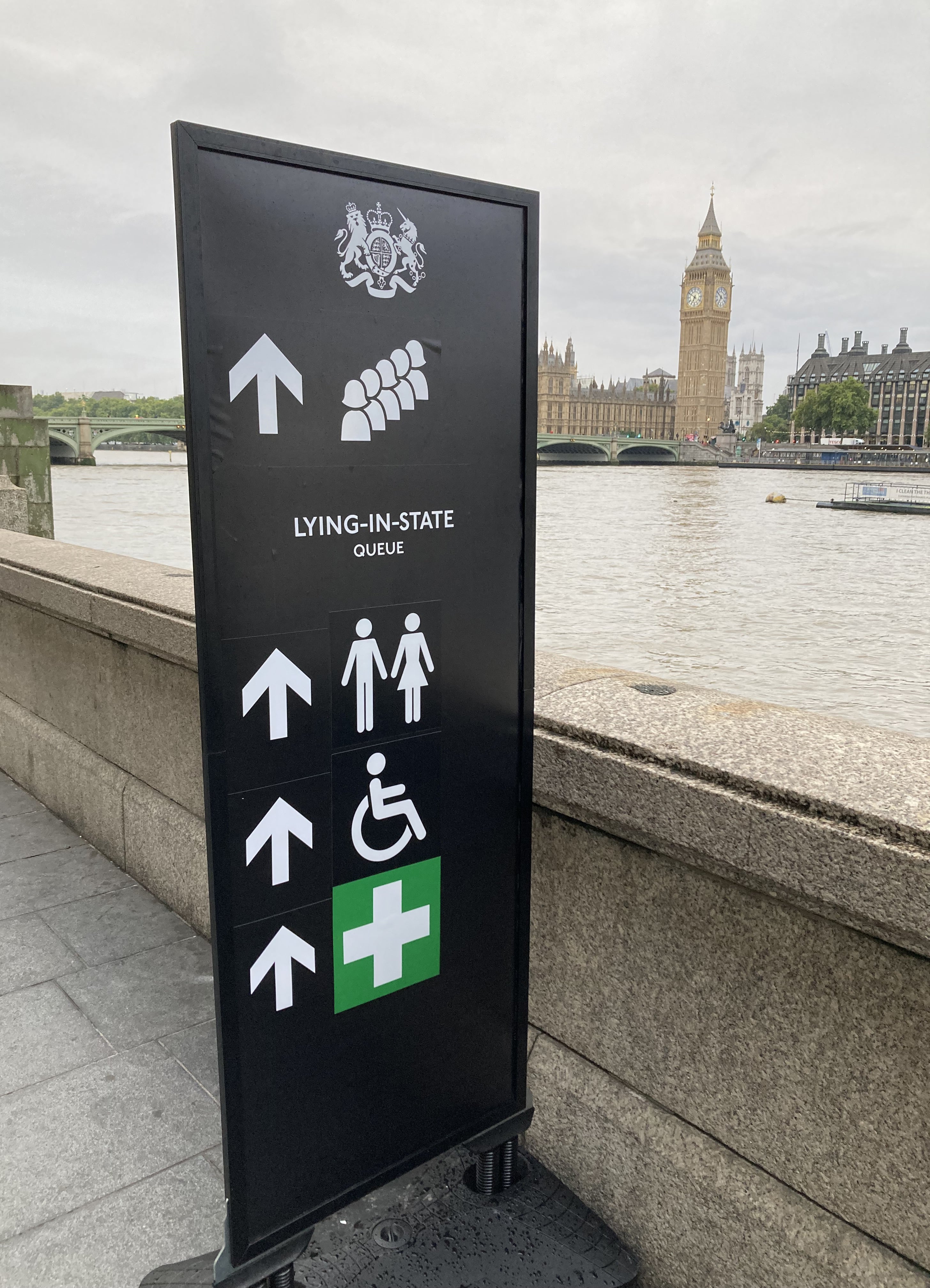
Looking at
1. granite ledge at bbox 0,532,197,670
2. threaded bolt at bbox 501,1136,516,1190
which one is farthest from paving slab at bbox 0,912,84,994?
threaded bolt at bbox 501,1136,516,1190

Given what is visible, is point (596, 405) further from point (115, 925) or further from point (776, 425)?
point (115, 925)

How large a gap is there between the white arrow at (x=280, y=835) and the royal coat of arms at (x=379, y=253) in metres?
0.76

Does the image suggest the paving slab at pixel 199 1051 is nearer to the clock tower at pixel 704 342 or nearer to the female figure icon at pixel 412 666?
the female figure icon at pixel 412 666

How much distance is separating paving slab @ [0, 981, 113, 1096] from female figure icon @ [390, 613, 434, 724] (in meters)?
1.59

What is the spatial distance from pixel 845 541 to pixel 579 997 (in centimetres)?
4500

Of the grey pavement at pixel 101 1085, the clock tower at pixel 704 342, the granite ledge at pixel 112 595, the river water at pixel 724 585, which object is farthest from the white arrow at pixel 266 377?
the clock tower at pixel 704 342

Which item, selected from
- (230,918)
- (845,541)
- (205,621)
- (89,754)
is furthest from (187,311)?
(845,541)

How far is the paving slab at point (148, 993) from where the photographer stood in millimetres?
2840

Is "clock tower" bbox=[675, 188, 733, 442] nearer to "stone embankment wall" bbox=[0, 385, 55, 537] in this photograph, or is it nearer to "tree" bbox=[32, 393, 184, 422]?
"tree" bbox=[32, 393, 184, 422]

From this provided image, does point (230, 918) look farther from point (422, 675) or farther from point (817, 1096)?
point (817, 1096)

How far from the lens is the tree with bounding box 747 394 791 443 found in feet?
418

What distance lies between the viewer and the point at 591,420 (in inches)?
4572

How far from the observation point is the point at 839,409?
108m

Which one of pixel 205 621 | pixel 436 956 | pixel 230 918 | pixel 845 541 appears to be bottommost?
pixel 845 541
